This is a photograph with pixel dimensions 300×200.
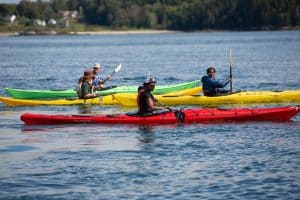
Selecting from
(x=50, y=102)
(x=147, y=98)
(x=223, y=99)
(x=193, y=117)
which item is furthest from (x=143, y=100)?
(x=50, y=102)

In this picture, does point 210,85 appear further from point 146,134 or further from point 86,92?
point 146,134

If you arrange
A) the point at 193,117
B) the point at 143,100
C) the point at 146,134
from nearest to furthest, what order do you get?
the point at 146,134
the point at 143,100
the point at 193,117

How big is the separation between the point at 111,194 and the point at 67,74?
3669 cm

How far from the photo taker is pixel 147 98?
70.8 ft

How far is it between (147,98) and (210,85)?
494 cm

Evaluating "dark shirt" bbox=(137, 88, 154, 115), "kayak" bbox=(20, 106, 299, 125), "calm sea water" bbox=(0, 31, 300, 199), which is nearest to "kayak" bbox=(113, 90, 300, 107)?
"calm sea water" bbox=(0, 31, 300, 199)

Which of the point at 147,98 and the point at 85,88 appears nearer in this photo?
the point at 147,98

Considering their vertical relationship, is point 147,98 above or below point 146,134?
above

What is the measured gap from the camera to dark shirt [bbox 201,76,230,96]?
25.7 metres

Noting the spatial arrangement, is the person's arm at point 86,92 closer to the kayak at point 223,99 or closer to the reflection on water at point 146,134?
the kayak at point 223,99

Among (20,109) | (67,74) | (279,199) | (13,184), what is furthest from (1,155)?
(67,74)

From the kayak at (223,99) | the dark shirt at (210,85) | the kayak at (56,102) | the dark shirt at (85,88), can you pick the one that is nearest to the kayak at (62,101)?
the kayak at (56,102)

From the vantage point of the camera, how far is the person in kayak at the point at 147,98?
2150 cm

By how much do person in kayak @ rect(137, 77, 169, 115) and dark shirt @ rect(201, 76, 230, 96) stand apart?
4203 millimetres
